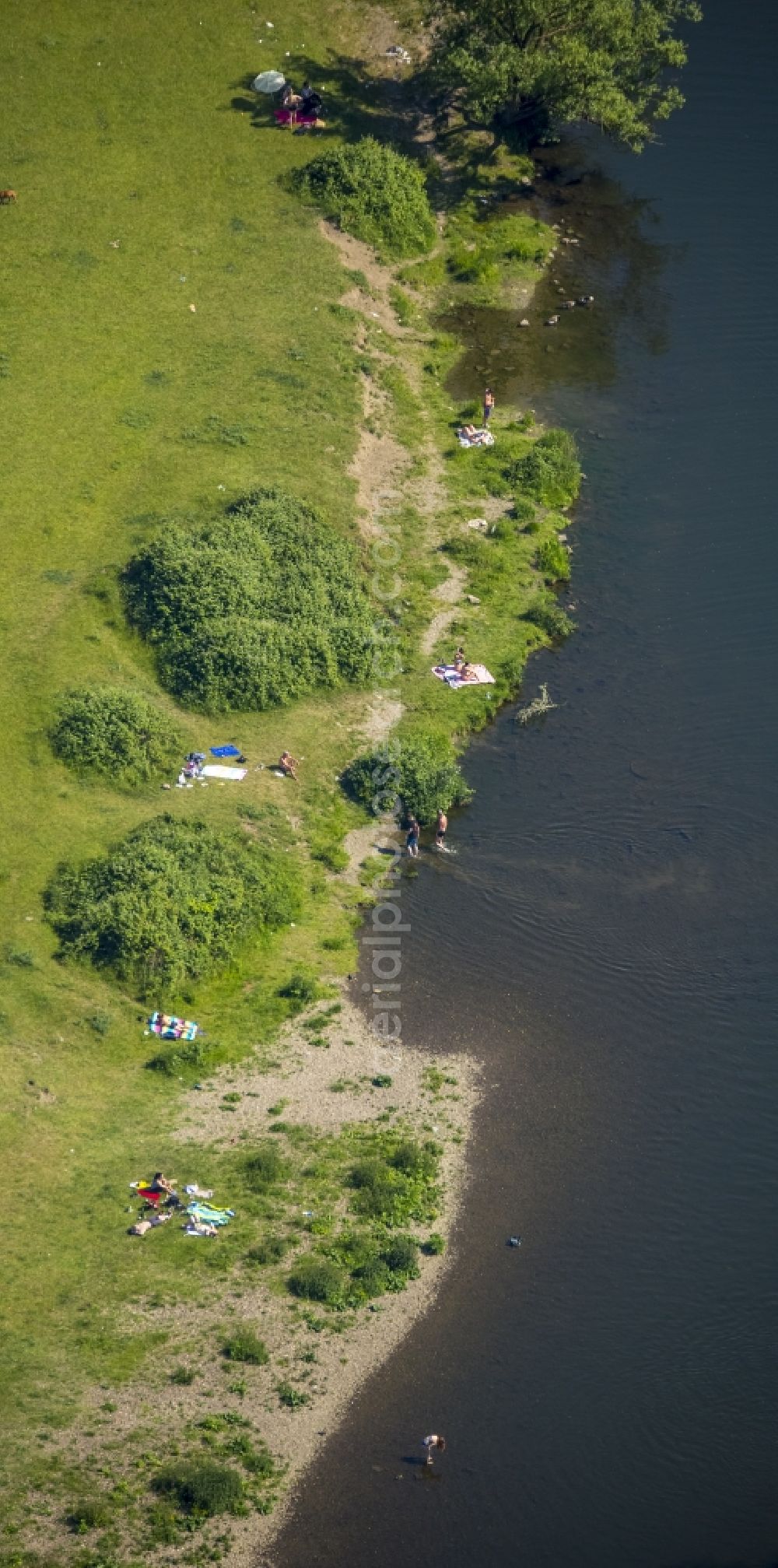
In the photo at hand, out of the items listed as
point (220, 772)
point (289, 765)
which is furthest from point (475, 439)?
point (220, 772)

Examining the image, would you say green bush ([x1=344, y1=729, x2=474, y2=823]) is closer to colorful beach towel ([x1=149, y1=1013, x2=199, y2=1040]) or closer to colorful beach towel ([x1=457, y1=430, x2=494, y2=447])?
colorful beach towel ([x1=149, y1=1013, x2=199, y2=1040])

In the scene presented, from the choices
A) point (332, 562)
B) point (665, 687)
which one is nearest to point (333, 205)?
point (332, 562)

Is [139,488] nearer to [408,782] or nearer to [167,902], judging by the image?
[408,782]

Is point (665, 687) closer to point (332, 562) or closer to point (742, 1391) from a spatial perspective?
point (332, 562)

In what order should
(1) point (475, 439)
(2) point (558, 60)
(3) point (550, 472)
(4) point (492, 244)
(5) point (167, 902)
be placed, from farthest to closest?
(4) point (492, 244)
(2) point (558, 60)
(1) point (475, 439)
(3) point (550, 472)
(5) point (167, 902)

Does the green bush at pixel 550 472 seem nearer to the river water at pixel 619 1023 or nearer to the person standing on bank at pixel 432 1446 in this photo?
the river water at pixel 619 1023
